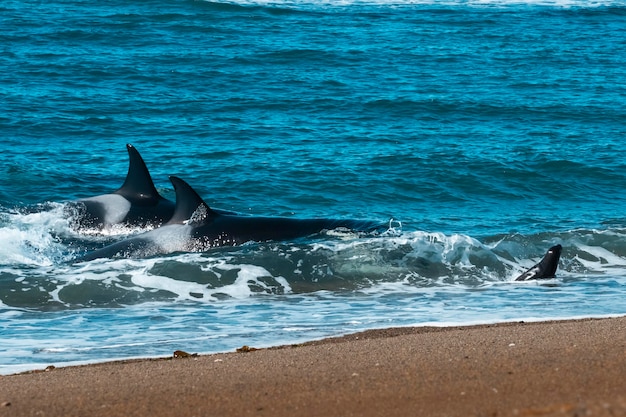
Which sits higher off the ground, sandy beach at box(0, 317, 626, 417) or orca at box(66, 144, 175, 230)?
sandy beach at box(0, 317, 626, 417)

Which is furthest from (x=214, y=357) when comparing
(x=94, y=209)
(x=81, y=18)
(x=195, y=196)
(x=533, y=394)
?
(x=81, y=18)

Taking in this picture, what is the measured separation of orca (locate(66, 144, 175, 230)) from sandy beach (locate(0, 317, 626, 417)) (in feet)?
19.7

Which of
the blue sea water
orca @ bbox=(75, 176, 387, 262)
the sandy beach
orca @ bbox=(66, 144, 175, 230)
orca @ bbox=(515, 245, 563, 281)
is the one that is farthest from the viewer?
orca @ bbox=(66, 144, 175, 230)

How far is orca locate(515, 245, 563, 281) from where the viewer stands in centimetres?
1084

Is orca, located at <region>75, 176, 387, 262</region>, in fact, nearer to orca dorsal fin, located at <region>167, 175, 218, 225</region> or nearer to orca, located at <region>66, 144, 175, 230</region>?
orca dorsal fin, located at <region>167, 175, 218, 225</region>

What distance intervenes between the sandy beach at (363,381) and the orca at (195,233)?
4.63 metres

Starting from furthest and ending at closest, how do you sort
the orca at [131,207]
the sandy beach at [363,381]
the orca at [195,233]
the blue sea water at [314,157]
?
the orca at [131,207] → the orca at [195,233] → the blue sea water at [314,157] → the sandy beach at [363,381]

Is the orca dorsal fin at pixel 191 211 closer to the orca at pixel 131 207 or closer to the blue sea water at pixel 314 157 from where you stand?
the blue sea water at pixel 314 157

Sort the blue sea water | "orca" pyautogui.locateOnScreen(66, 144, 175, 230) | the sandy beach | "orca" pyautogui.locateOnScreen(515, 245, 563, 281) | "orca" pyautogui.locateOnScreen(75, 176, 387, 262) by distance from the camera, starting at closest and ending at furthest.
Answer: the sandy beach
the blue sea water
"orca" pyautogui.locateOnScreen(515, 245, 563, 281)
"orca" pyautogui.locateOnScreen(75, 176, 387, 262)
"orca" pyautogui.locateOnScreen(66, 144, 175, 230)

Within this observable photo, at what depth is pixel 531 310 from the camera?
29.8 feet

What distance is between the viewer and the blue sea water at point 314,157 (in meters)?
9.52

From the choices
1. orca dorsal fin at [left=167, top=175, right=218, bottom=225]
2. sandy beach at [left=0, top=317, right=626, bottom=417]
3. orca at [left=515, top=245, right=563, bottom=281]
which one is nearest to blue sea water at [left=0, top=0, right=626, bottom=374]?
orca at [left=515, top=245, right=563, bottom=281]

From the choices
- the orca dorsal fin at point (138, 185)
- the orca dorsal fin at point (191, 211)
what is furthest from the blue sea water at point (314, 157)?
the orca dorsal fin at point (138, 185)

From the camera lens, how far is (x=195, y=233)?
1184 cm
